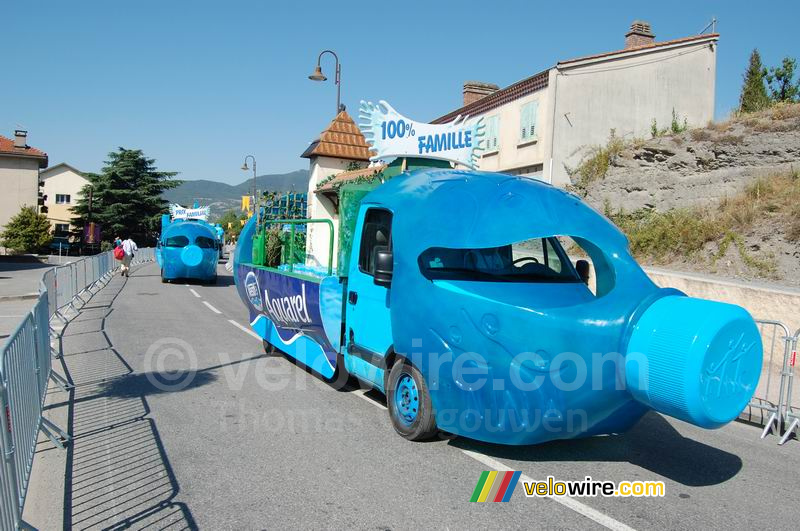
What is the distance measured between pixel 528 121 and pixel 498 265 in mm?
15671

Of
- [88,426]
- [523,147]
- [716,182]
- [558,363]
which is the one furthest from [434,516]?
[523,147]

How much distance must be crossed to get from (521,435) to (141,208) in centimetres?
5900

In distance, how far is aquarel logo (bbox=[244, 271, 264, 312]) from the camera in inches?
386

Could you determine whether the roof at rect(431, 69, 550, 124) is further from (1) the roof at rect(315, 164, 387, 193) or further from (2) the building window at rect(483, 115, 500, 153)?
(1) the roof at rect(315, 164, 387, 193)

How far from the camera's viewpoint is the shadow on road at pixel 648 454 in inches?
A: 207

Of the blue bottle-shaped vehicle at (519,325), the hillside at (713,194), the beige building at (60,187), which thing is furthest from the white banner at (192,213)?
the beige building at (60,187)

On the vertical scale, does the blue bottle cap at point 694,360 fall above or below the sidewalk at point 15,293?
above

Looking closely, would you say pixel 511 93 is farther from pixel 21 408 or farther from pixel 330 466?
pixel 21 408

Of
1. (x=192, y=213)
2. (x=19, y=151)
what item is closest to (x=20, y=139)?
(x=19, y=151)

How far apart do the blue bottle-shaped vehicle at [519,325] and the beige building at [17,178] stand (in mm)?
55488

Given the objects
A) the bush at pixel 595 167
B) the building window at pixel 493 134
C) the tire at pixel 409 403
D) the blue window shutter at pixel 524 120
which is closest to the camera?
the tire at pixel 409 403

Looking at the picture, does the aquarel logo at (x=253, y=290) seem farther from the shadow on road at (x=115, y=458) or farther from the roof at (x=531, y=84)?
the roof at (x=531, y=84)

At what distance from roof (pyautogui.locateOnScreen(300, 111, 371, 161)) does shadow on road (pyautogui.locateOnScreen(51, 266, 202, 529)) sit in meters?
16.4

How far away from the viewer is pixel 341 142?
24.7 m
